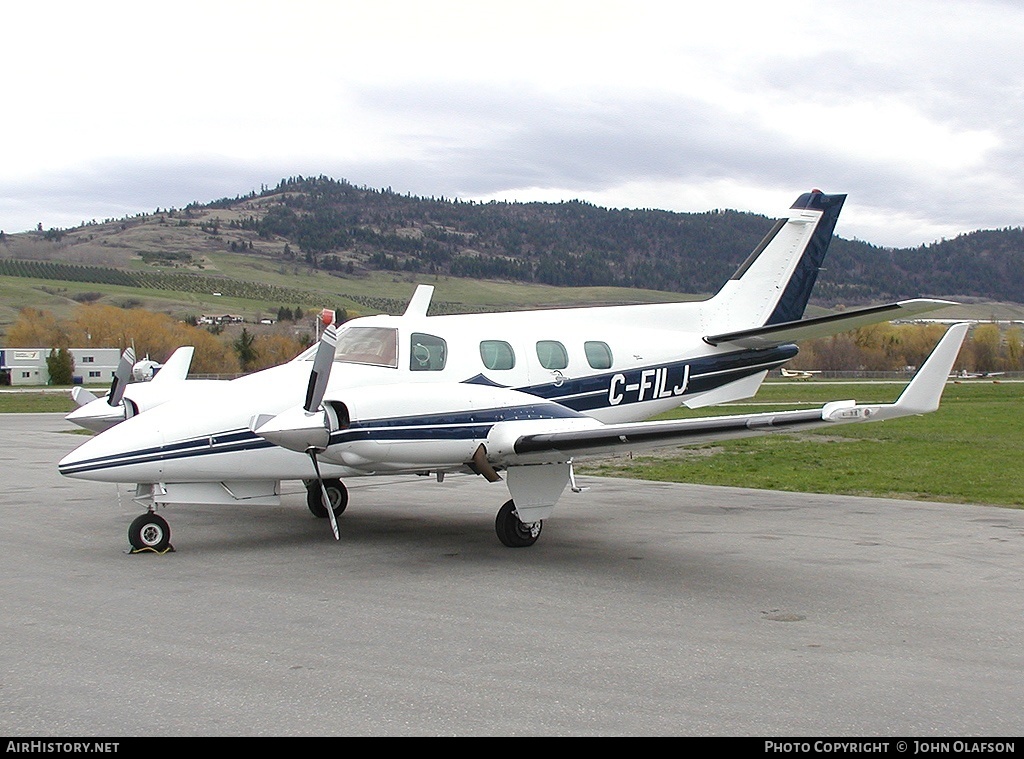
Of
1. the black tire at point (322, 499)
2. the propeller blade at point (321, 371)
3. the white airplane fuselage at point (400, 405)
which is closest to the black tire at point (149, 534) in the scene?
the white airplane fuselage at point (400, 405)

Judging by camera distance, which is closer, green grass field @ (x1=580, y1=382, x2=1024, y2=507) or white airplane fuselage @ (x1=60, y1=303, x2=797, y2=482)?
white airplane fuselage @ (x1=60, y1=303, x2=797, y2=482)

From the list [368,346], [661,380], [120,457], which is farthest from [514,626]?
[661,380]

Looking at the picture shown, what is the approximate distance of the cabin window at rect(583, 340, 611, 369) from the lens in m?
12.9

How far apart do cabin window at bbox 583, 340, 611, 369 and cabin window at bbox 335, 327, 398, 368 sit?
10.0ft

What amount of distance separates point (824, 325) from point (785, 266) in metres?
2.90

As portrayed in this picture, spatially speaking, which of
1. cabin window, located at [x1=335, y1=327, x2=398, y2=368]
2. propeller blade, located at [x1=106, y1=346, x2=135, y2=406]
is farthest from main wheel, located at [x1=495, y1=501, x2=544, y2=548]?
propeller blade, located at [x1=106, y1=346, x2=135, y2=406]

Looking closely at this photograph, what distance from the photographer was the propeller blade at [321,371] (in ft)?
32.2

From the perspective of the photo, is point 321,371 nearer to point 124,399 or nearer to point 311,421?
point 311,421

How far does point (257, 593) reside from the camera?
8.33 metres

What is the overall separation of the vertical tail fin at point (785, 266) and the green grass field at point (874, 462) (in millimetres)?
3345

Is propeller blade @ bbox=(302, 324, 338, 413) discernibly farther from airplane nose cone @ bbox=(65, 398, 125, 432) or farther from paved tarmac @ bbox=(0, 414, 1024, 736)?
airplane nose cone @ bbox=(65, 398, 125, 432)

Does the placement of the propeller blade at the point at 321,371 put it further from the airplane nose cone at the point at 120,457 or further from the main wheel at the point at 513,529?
the main wheel at the point at 513,529

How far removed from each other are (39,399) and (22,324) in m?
51.1

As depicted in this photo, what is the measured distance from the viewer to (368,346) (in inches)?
434
